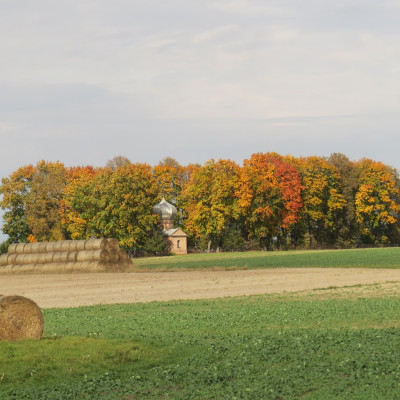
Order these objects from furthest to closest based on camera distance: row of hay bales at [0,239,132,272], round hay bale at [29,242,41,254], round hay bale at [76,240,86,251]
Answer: round hay bale at [29,242,41,254] < round hay bale at [76,240,86,251] < row of hay bales at [0,239,132,272]

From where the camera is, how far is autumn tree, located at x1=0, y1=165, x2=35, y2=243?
114 meters

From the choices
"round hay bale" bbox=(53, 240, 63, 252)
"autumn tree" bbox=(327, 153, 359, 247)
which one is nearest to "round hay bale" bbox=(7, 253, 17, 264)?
"round hay bale" bbox=(53, 240, 63, 252)

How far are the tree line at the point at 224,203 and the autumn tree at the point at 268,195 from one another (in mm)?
155

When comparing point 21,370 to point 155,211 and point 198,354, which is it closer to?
point 198,354

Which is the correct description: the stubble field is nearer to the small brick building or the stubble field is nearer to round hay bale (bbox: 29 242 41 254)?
round hay bale (bbox: 29 242 41 254)

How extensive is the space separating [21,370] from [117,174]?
89.0 meters

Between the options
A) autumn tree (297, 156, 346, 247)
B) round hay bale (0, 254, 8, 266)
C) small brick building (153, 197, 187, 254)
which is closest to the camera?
round hay bale (0, 254, 8, 266)

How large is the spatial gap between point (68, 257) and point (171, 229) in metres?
61.0

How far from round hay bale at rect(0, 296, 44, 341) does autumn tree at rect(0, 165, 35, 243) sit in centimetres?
9835

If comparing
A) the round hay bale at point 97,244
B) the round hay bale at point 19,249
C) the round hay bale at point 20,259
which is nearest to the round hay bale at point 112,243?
the round hay bale at point 97,244

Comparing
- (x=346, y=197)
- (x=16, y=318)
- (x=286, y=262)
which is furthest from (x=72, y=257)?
(x=346, y=197)

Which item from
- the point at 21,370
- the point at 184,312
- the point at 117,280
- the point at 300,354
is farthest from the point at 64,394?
the point at 117,280

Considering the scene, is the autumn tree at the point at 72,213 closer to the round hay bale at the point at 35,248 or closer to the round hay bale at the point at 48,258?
the round hay bale at the point at 35,248

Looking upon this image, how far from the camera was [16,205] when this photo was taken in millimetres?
114875
